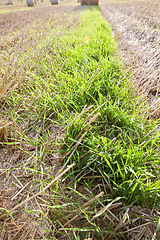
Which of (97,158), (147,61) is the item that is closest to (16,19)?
(147,61)

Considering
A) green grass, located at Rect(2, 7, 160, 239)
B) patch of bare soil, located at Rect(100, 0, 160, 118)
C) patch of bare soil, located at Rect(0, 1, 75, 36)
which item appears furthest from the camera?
patch of bare soil, located at Rect(0, 1, 75, 36)

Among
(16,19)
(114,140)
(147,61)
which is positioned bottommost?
(114,140)

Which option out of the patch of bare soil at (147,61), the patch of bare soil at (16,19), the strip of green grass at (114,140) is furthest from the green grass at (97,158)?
the patch of bare soil at (16,19)

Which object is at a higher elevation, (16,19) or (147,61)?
(16,19)

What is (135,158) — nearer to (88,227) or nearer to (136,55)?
(88,227)

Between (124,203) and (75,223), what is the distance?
0.31m

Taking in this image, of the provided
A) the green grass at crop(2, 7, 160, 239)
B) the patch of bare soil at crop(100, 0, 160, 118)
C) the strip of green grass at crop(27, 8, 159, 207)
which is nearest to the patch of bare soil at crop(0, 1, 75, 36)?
the patch of bare soil at crop(100, 0, 160, 118)

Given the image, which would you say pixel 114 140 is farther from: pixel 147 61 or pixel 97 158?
pixel 147 61

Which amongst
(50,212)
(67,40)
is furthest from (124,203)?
(67,40)

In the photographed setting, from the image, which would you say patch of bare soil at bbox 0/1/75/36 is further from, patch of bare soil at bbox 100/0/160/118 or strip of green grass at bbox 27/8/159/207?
strip of green grass at bbox 27/8/159/207

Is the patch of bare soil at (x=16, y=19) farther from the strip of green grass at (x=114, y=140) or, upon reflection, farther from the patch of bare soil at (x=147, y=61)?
the strip of green grass at (x=114, y=140)

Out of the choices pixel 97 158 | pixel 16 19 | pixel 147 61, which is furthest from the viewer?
pixel 16 19

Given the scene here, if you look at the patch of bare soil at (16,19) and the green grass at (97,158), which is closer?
the green grass at (97,158)

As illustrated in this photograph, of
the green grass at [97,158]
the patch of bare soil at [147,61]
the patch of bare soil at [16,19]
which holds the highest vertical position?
the patch of bare soil at [16,19]
